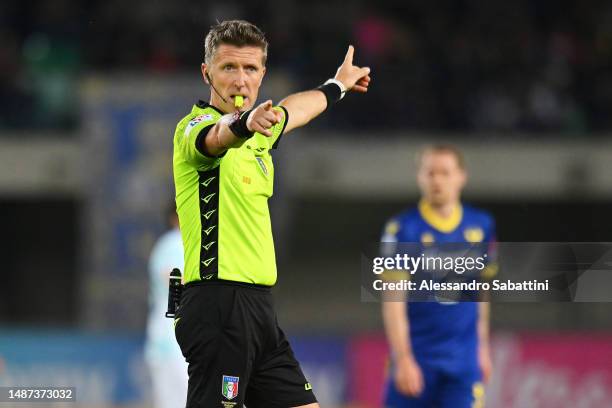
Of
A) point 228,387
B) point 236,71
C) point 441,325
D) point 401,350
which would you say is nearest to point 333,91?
point 236,71

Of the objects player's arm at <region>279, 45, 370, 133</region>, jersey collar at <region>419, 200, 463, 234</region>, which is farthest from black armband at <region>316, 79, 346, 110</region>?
jersey collar at <region>419, 200, 463, 234</region>

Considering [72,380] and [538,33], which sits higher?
[538,33]

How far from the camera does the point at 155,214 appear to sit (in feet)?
47.1

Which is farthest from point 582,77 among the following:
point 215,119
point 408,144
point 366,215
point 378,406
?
point 215,119

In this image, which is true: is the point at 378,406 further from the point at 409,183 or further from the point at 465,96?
the point at 465,96

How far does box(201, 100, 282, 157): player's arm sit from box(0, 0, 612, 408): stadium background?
8.08m

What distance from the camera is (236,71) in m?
4.69

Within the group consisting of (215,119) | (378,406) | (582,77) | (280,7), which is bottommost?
(378,406)

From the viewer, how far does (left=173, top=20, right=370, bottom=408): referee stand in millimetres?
4555

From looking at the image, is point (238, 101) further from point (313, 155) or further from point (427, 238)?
point (313, 155)

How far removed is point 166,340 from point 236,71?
373 centimetres

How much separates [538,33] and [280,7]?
143 inches

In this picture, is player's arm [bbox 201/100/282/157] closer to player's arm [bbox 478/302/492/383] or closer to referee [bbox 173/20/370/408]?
referee [bbox 173/20/370/408]

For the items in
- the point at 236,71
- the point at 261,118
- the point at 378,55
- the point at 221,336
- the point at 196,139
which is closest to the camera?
the point at 261,118
